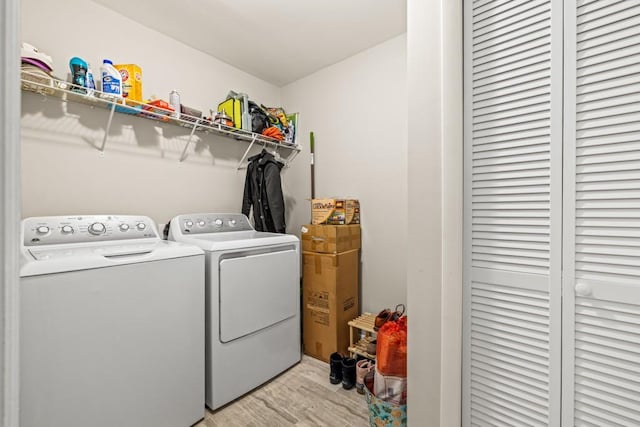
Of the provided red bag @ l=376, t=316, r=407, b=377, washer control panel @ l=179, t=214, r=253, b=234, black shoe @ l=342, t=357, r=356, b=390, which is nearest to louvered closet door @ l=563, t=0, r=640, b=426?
red bag @ l=376, t=316, r=407, b=377

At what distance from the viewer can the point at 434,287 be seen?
119 centimetres

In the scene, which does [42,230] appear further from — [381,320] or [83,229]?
[381,320]

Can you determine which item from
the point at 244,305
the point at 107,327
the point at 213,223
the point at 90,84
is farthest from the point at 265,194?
the point at 107,327

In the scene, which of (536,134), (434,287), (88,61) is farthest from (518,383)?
(88,61)

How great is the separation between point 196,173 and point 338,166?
128cm

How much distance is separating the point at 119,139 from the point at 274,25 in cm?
141

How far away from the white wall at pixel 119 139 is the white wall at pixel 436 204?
6.34ft

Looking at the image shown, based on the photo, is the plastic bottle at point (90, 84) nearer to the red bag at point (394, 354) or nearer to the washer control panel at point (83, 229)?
the washer control panel at point (83, 229)

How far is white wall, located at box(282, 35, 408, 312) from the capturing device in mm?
2371

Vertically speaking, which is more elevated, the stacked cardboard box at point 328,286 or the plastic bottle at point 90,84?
the plastic bottle at point 90,84

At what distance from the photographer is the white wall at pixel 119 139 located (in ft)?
5.71

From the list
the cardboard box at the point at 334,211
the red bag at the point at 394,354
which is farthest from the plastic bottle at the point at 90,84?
the red bag at the point at 394,354

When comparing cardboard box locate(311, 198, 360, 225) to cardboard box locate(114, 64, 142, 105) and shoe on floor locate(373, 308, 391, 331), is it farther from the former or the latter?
cardboard box locate(114, 64, 142, 105)

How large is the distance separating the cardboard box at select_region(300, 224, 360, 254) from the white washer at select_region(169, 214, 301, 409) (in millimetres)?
228
